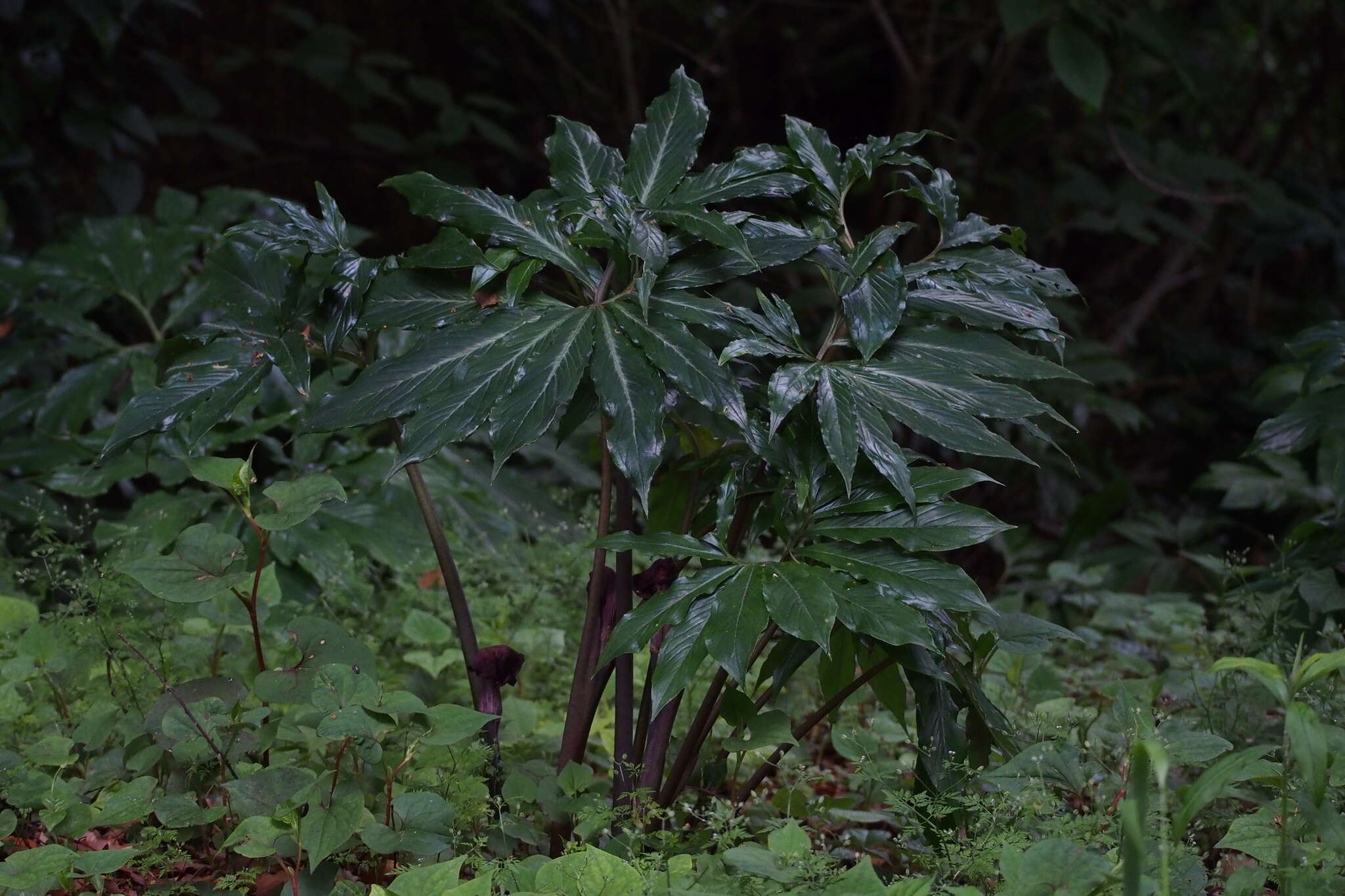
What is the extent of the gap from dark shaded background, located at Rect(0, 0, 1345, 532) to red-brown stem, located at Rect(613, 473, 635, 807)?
2465 millimetres

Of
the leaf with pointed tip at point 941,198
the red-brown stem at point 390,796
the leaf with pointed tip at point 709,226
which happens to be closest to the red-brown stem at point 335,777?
the red-brown stem at point 390,796

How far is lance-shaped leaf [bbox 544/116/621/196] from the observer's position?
4.61 feet

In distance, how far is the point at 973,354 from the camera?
4.26ft

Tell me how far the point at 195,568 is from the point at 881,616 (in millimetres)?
865

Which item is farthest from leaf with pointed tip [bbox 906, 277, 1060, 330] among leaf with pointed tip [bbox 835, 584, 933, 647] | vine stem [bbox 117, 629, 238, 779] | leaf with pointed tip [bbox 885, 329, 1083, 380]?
vine stem [bbox 117, 629, 238, 779]

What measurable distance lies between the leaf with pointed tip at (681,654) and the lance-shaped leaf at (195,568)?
0.53 metres

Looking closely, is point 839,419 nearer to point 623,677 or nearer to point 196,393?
point 623,677

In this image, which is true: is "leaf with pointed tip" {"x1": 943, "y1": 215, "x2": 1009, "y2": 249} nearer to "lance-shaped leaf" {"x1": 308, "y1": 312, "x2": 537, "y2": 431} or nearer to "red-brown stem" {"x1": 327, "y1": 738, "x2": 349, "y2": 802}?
"lance-shaped leaf" {"x1": 308, "y1": 312, "x2": 537, "y2": 431}

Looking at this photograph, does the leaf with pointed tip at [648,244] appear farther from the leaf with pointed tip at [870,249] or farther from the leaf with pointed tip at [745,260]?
the leaf with pointed tip at [870,249]

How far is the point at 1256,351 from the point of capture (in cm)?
453

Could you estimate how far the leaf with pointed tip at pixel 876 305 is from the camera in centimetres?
124

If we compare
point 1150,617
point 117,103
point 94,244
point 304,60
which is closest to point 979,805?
point 1150,617

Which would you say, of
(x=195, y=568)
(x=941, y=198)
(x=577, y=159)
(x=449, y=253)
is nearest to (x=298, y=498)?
(x=195, y=568)

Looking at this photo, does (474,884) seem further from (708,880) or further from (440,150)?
(440,150)
